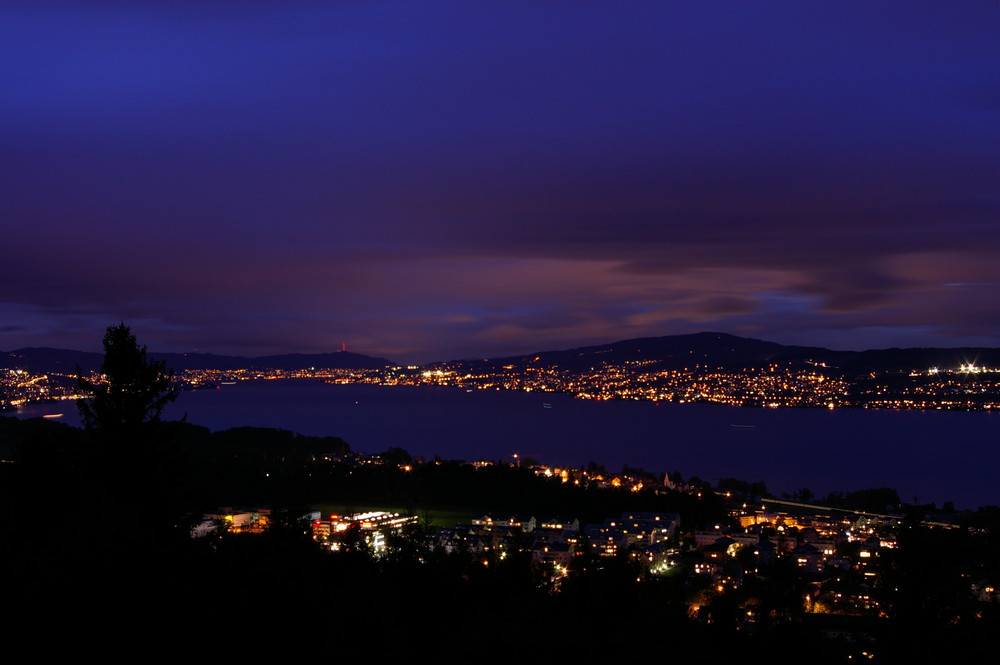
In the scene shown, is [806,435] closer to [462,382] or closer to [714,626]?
[714,626]

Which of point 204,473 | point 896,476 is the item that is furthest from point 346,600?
point 896,476

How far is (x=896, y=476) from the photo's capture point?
39812 millimetres

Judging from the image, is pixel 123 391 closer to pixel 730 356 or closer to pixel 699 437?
pixel 699 437

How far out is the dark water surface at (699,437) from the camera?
40531 millimetres

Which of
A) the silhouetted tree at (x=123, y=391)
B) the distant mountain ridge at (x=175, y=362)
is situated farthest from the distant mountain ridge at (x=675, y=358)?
the silhouetted tree at (x=123, y=391)

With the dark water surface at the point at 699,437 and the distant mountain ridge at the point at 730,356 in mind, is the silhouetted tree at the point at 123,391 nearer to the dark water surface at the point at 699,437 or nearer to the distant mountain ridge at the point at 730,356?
the dark water surface at the point at 699,437

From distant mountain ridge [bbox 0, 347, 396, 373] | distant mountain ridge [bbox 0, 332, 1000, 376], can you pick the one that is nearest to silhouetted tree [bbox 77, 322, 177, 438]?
distant mountain ridge [bbox 0, 347, 396, 373]

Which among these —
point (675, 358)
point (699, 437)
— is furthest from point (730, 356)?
point (699, 437)

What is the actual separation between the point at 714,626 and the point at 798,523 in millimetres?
20334

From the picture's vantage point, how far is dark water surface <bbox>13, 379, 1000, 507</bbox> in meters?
40.5

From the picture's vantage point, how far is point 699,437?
58.0m

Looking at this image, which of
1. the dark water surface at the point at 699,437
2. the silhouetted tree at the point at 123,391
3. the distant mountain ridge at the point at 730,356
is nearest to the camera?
the silhouetted tree at the point at 123,391

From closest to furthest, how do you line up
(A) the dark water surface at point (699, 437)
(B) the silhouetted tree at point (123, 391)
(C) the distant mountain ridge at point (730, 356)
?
(B) the silhouetted tree at point (123, 391) → (A) the dark water surface at point (699, 437) → (C) the distant mountain ridge at point (730, 356)

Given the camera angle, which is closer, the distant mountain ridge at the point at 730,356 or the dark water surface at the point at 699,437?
the dark water surface at the point at 699,437
